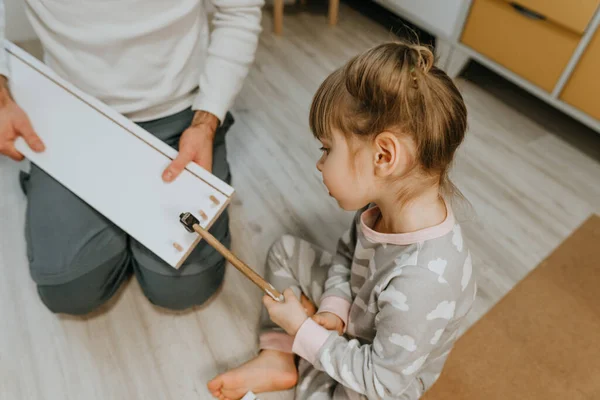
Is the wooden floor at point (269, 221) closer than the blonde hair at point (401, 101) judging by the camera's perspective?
No

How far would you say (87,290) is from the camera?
79cm

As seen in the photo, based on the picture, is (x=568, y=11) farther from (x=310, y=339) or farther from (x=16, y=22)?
(x=16, y=22)

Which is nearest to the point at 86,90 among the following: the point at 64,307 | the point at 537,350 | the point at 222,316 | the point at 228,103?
the point at 228,103

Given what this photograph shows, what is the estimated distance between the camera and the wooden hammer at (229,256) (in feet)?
2.06

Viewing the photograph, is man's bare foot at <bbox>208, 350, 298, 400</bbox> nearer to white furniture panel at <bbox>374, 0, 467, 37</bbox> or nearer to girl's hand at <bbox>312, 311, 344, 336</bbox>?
girl's hand at <bbox>312, 311, 344, 336</bbox>

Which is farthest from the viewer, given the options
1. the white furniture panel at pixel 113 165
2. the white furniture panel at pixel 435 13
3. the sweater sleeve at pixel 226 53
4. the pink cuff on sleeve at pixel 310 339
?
the white furniture panel at pixel 435 13

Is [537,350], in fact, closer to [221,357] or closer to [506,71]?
[221,357]

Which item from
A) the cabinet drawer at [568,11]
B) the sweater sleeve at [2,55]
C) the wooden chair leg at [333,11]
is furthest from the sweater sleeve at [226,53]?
the wooden chair leg at [333,11]

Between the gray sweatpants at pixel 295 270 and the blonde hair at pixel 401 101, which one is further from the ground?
the blonde hair at pixel 401 101

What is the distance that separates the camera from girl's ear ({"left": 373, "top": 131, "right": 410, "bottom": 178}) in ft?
1.69

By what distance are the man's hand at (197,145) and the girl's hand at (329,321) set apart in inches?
13.0

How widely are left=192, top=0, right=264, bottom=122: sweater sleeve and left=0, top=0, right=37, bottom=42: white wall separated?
1068 millimetres

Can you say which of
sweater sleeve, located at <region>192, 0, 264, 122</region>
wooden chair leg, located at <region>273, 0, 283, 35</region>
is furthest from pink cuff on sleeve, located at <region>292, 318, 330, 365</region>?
wooden chair leg, located at <region>273, 0, 283, 35</region>

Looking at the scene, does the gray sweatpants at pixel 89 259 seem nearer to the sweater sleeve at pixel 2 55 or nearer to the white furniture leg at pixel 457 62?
the sweater sleeve at pixel 2 55
